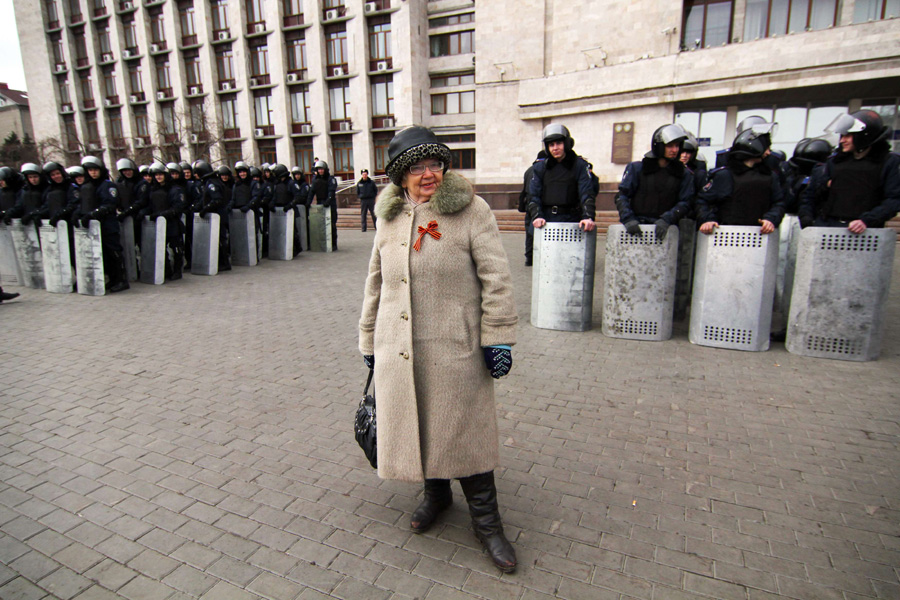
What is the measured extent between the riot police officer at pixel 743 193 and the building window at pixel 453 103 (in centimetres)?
3389

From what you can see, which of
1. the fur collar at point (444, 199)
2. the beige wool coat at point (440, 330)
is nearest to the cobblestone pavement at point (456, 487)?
the beige wool coat at point (440, 330)

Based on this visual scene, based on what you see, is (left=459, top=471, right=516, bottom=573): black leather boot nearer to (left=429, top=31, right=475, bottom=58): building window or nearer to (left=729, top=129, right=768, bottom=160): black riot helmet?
(left=729, top=129, right=768, bottom=160): black riot helmet

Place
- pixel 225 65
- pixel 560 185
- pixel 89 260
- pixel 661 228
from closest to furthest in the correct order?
pixel 661 228, pixel 560 185, pixel 89 260, pixel 225 65

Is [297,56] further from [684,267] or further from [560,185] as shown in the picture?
[684,267]

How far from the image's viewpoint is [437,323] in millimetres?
2445

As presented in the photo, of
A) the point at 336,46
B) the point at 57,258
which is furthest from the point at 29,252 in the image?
the point at 336,46

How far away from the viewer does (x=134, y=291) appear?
9469 mm

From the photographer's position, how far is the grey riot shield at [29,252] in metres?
9.72

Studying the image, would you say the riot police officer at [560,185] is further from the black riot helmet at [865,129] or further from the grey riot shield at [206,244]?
the grey riot shield at [206,244]

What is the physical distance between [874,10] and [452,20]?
24478 millimetres

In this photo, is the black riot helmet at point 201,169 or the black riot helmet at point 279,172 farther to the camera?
the black riot helmet at point 279,172

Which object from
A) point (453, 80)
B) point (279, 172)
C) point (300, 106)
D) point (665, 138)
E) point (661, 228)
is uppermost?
point (453, 80)

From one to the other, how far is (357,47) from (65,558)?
128ft

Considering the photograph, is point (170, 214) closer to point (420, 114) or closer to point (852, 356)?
point (852, 356)
